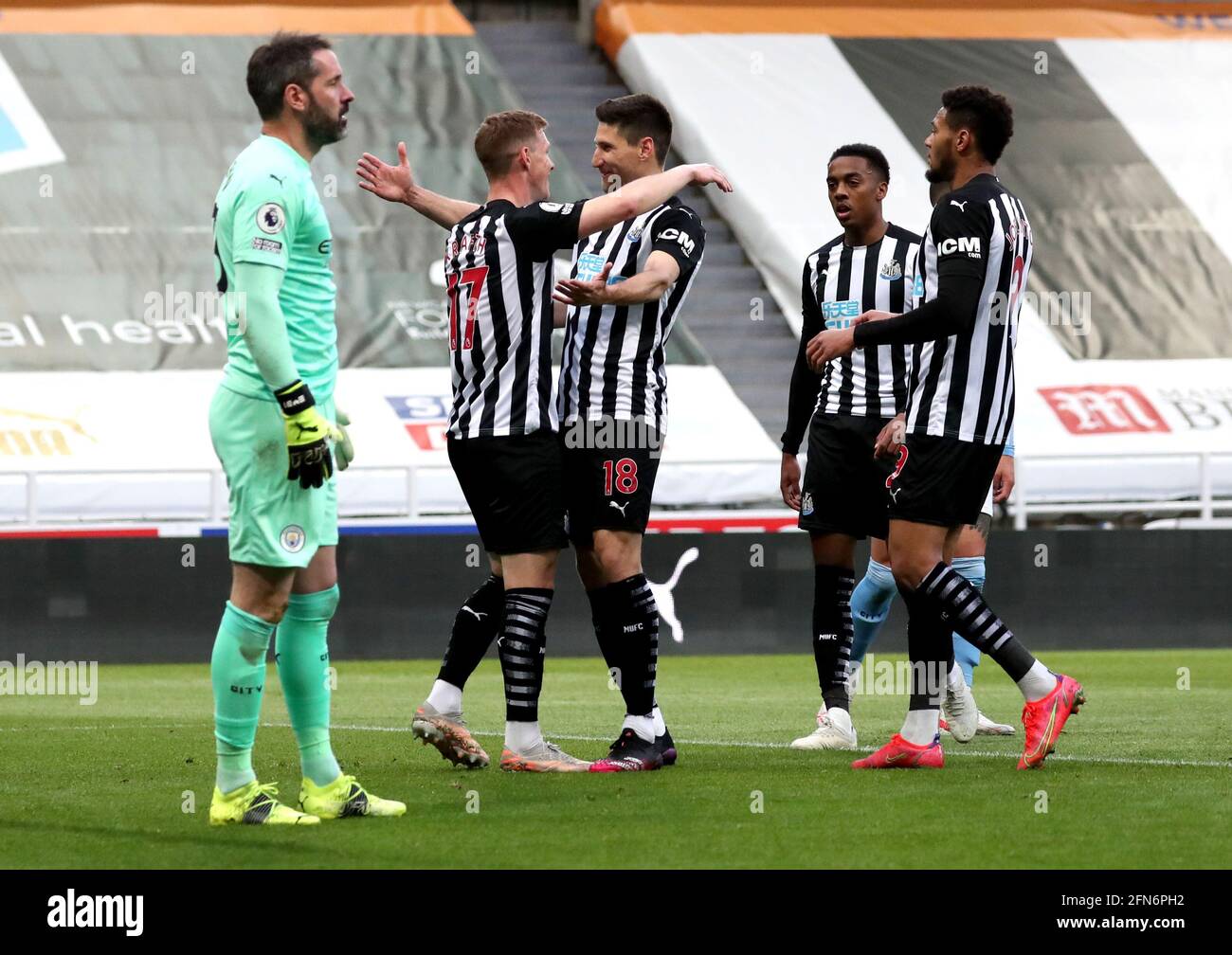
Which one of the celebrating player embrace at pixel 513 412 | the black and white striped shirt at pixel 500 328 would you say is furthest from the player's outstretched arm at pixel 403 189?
the black and white striped shirt at pixel 500 328

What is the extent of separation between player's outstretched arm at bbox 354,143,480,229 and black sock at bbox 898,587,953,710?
77.1 inches

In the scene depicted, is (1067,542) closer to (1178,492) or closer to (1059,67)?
(1178,492)

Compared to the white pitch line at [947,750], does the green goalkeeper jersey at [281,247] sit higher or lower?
higher

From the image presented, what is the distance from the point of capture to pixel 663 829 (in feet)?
15.3

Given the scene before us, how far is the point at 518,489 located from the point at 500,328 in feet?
1.64

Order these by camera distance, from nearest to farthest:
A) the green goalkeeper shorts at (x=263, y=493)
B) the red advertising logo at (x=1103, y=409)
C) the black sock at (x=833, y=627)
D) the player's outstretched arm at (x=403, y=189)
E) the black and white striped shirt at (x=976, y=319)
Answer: the green goalkeeper shorts at (x=263, y=493) < the black and white striped shirt at (x=976, y=319) < the player's outstretched arm at (x=403, y=189) < the black sock at (x=833, y=627) < the red advertising logo at (x=1103, y=409)

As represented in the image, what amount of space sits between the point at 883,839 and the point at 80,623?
8356mm

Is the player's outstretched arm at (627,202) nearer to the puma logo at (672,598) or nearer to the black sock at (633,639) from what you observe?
the black sock at (633,639)

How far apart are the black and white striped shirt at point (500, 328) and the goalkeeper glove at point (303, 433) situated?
127cm

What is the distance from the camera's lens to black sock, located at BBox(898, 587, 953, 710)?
6008mm

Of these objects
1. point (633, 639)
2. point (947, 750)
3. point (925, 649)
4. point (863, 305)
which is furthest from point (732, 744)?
point (863, 305)

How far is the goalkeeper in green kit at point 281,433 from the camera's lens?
4.64 metres

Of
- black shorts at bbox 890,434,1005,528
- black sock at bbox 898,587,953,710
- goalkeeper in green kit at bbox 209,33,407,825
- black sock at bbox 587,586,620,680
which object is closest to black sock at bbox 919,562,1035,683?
black sock at bbox 898,587,953,710

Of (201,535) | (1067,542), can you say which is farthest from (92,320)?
(1067,542)
